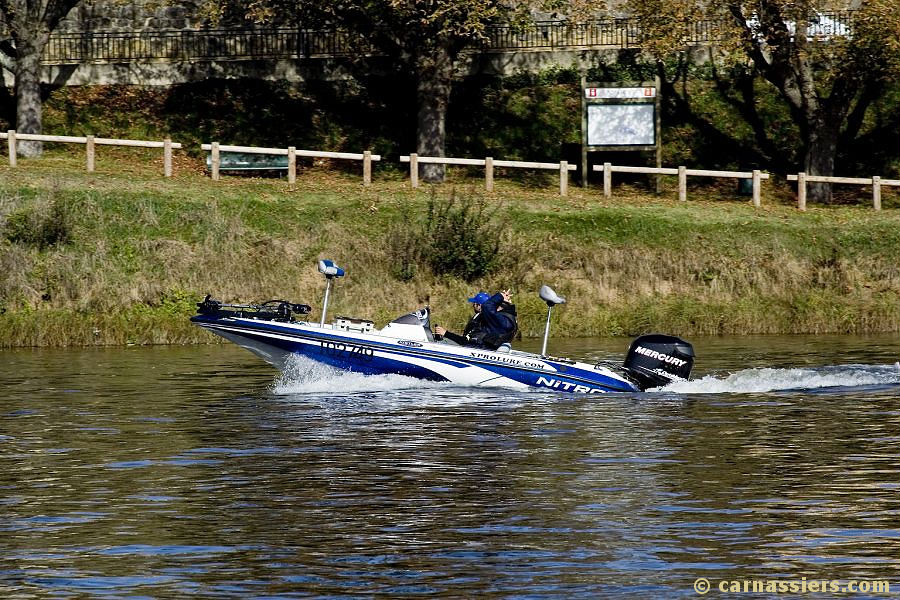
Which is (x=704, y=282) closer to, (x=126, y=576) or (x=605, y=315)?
(x=605, y=315)

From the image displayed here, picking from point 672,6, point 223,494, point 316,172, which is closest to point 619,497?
point 223,494

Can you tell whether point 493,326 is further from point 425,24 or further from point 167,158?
point 425,24

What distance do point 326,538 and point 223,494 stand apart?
242cm

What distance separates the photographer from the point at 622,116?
47.4 meters

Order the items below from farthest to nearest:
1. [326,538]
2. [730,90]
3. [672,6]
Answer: [730,90]
[672,6]
[326,538]

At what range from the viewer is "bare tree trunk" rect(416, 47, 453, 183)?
4662 cm

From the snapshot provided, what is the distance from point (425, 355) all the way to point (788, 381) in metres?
6.03

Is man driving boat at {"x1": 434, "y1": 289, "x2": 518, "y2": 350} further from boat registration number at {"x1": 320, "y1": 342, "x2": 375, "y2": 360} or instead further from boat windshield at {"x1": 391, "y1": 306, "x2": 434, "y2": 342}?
boat registration number at {"x1": 320, "y1": 342, "x2": 375, "y2": 360}

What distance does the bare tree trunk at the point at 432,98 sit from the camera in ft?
153

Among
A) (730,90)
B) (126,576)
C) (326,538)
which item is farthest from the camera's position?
(730,90)

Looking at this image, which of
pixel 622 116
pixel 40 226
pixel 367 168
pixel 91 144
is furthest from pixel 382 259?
pixel 622 116

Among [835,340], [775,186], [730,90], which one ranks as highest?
[730,90]

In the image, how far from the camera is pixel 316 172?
47938 millimetres

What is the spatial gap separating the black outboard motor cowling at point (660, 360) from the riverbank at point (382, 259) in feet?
32.0
